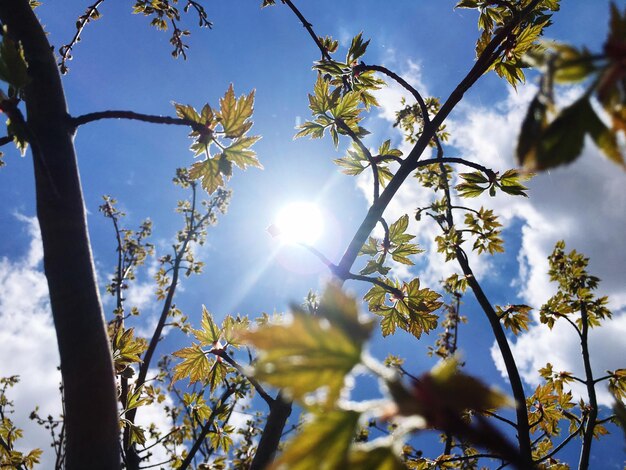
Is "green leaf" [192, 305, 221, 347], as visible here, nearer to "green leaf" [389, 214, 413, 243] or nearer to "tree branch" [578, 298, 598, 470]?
"green leaf" [389, 214, 413, 243]

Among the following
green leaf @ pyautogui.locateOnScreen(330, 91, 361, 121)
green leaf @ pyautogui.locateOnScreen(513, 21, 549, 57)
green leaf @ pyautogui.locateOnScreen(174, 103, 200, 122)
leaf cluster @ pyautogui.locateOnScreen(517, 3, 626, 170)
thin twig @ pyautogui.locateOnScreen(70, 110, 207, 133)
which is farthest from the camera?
green leaf @ pyautogui.locateOnScreen(330, 91, 361, 121)

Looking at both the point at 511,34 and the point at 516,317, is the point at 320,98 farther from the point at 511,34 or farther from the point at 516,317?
the point at 516,317

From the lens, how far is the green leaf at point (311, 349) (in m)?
0.41

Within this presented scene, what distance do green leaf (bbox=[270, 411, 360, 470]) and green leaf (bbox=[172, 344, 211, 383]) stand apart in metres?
1.57

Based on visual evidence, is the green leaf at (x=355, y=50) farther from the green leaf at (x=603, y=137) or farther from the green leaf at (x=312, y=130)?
the green leaf at (x=603, y=137)

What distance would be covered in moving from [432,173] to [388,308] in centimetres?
304

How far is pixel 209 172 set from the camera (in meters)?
1.54

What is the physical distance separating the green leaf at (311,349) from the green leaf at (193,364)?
1.58 metres

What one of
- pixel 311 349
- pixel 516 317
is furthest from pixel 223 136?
pixel 516 317

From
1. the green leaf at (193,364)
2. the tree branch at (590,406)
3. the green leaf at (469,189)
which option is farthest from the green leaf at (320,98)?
the tree branch at (590,406)

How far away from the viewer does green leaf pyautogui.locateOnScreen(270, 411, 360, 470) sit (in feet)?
1.32

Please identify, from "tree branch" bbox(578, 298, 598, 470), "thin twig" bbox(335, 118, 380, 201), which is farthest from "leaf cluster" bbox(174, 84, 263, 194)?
"tree branch" bbox(578, 298, 598, 470)

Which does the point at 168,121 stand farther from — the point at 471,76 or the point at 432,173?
the point at 432,173

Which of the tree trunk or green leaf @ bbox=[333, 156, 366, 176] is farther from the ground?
green leaf @ bbox=[333, 156, 366, 176]
